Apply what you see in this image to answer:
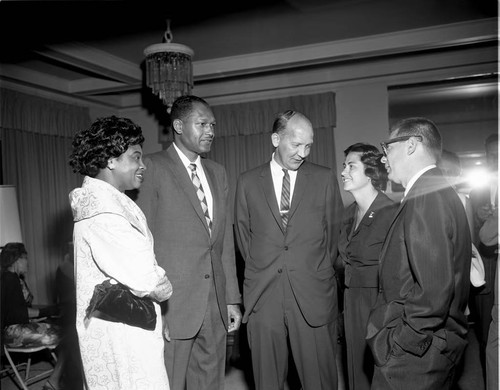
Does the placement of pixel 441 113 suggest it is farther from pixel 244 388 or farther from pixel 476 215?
pixel 244 388

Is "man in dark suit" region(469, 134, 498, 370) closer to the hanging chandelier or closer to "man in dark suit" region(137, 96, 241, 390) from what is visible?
"man in dark suit" region(137, 96, 241, 390)

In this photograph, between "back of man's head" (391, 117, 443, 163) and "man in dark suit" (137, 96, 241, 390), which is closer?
"back of man's head" (391, 117, 443, 163)

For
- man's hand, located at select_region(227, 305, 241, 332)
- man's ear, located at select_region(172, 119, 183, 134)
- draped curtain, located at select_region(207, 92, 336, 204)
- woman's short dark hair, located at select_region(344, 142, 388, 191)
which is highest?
draped curtain, located at select_region(207, 92, 336, 204)

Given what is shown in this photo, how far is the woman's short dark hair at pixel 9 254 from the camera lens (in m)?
4.06

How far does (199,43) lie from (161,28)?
667mm

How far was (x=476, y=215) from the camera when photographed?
3592 millimetres

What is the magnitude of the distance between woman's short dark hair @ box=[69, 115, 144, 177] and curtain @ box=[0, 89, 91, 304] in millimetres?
4566

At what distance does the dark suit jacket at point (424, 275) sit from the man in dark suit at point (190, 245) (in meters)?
0.95

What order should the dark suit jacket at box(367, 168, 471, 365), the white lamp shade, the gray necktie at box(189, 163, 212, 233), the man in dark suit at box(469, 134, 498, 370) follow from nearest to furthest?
1. the dark suit jacket at box(367, 168, 471, 365)
2. the gray necktie at box(189, 163, 212, 233)
3. the man in dark suit at box(469, 134, 498, 370)
4. the white lamp shade

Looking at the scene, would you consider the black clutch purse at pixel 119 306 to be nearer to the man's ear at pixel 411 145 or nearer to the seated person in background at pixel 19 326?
the man's ear at pixel 411 145

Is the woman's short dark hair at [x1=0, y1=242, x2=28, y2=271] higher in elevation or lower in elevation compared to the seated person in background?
higher

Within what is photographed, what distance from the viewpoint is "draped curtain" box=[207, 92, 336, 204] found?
6738 mm

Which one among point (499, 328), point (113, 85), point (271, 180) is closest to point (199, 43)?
point (113, 85)

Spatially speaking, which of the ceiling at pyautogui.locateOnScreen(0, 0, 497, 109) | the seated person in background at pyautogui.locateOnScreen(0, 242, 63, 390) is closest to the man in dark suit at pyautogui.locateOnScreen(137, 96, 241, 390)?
the seated person in background at pyautogui.locateOnScreen(0, 242, 63, 390)
